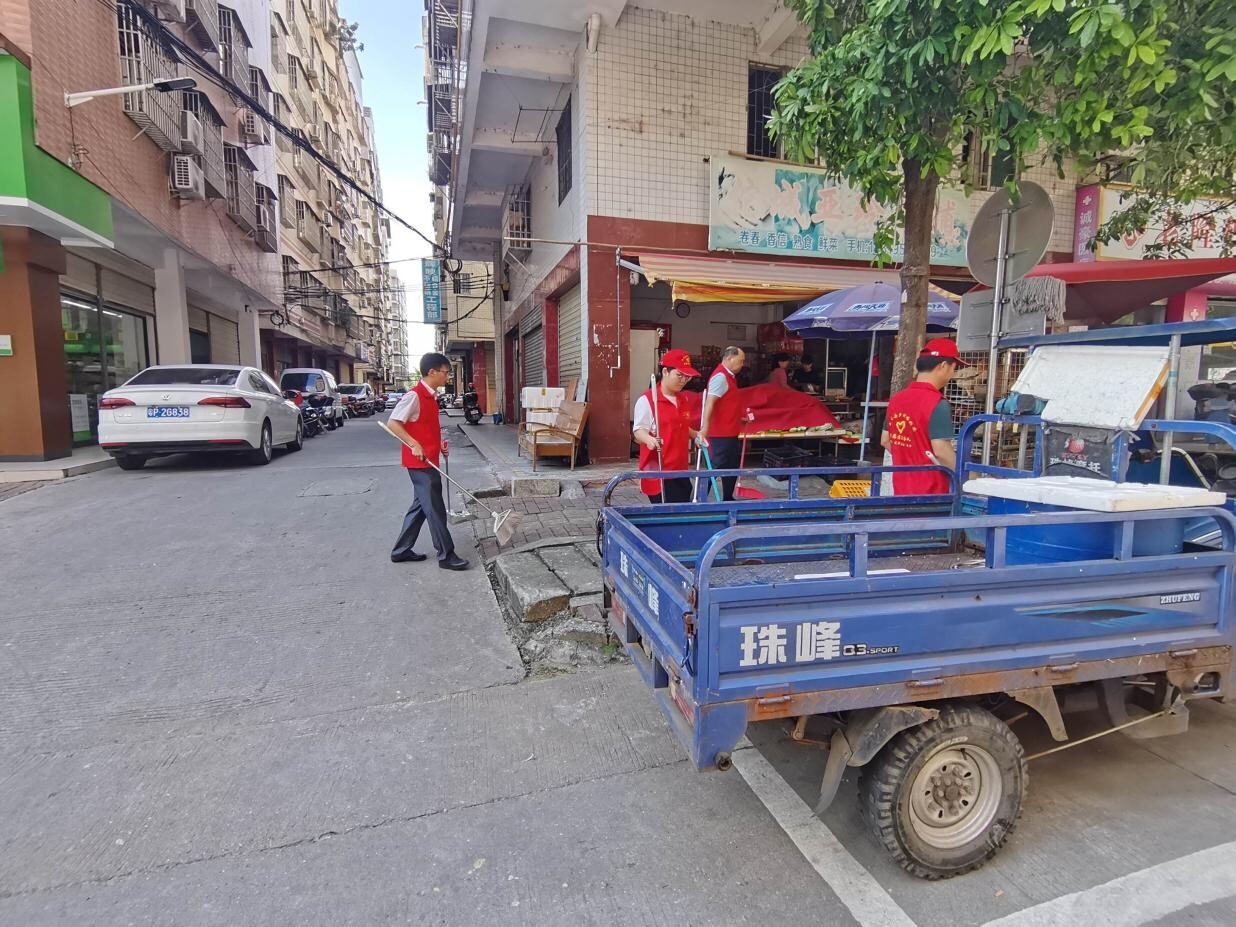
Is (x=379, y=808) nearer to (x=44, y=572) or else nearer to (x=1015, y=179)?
(x=44, y=572)

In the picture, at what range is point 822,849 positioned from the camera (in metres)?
2.34

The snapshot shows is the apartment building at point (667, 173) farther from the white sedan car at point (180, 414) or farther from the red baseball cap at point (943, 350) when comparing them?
the white sedan car at point (180, 414)

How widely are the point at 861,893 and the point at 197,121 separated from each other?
18180 millimetres

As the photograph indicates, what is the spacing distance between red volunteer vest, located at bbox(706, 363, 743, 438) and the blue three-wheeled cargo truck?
3.19 metres

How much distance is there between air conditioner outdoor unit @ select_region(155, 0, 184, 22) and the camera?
13.0 metres

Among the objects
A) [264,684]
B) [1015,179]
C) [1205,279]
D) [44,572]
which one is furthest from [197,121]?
[1205,279]

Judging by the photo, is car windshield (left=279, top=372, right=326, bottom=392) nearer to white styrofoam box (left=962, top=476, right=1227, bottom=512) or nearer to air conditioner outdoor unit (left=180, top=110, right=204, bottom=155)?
air conditioner outdoor unit (left=180, top=110, right=204, bottom=155)

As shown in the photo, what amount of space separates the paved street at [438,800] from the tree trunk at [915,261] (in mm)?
2860

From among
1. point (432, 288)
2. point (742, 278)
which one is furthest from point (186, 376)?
point (432, 288)

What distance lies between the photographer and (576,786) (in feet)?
8.93

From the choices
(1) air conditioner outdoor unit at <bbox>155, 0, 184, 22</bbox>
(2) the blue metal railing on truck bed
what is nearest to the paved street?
(2) the blue metal railing on truck bed

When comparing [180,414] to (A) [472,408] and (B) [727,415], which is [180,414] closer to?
(B) [727,415]

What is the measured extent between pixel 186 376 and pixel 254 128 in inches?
571

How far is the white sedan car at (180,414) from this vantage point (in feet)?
29.6
